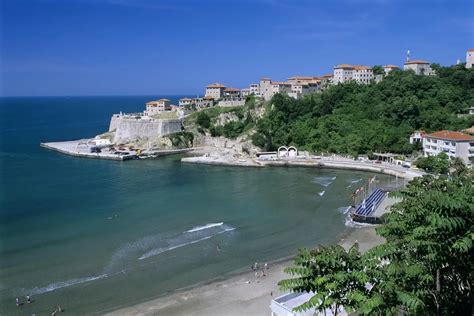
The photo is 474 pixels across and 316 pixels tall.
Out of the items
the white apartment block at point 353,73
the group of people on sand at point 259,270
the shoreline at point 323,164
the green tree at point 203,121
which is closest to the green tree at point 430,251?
the group of people on sand at point 259,270

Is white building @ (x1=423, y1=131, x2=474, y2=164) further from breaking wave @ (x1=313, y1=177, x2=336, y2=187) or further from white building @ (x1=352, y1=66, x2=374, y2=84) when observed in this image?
white building @ (x1=352, y1=66, x2=374, y2=84)

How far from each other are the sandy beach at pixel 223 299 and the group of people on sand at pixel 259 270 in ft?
0.78

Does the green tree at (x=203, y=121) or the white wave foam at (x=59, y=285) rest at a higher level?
the green tree at (x=203, y=121)

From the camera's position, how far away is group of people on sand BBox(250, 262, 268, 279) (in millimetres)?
24961

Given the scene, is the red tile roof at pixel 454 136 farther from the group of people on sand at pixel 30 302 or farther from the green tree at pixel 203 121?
the group of people on sand at pixel 30 302

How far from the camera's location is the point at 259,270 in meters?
25.7

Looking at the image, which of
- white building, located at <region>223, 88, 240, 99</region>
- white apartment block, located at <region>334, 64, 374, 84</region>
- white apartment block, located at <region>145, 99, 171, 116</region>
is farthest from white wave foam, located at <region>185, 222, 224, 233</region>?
white building, located at <region>223, 88, 240, 99</region>

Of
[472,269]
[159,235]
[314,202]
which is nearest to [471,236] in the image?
[472,269]

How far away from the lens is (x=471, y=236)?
9.02 m

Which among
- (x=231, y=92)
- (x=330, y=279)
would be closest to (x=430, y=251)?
(x=330, y=279)

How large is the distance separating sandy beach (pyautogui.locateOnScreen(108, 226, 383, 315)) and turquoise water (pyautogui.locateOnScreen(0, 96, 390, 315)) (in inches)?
39.6

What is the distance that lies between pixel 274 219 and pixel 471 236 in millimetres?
26742

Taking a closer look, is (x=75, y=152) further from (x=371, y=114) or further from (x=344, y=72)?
(x=344, y=72)

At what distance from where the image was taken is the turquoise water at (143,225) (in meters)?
23.9
